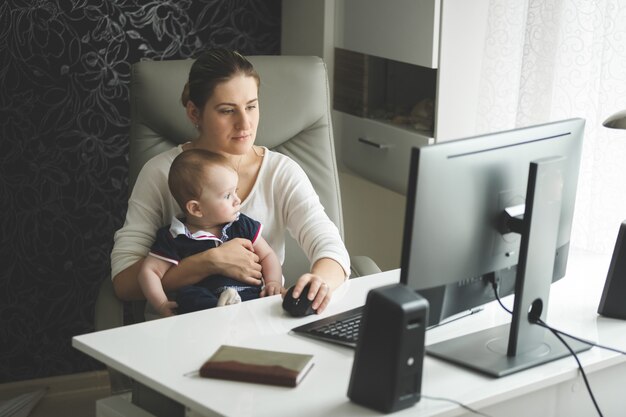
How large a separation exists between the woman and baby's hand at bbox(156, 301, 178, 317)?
0.06 metres


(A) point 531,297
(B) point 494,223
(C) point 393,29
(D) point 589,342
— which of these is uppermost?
Answer: (C) point 393,29

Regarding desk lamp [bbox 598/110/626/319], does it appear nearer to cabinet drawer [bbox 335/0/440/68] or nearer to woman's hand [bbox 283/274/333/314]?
woman's hand [bbox 283/274/333/314]

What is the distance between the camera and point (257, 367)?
5.22 ft

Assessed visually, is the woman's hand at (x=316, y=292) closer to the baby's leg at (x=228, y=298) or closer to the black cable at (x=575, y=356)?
the baby's leg at (x=228, y=298)

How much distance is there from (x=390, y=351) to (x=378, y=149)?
159cm

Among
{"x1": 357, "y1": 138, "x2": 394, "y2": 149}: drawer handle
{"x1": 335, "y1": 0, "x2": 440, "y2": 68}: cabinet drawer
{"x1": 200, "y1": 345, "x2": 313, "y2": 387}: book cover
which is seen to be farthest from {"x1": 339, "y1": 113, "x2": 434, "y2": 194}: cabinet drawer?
{"x1": 200, "y1": 345, "x2": 313, "y2": 387}: book cover

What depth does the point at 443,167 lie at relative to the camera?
1561 millimetres

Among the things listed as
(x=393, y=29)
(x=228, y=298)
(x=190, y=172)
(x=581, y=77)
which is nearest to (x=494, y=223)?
(x=228, y=298)

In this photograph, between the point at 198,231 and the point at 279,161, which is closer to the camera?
the point at 198,231

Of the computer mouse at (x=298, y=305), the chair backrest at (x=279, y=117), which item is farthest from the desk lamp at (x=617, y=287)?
the chair backrest at (x=279, y=117)

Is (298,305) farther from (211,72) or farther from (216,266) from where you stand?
(211,72)

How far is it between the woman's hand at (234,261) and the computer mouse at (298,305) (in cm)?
28

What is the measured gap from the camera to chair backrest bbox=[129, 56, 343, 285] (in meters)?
2.42

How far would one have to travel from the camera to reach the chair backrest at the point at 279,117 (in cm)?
242
